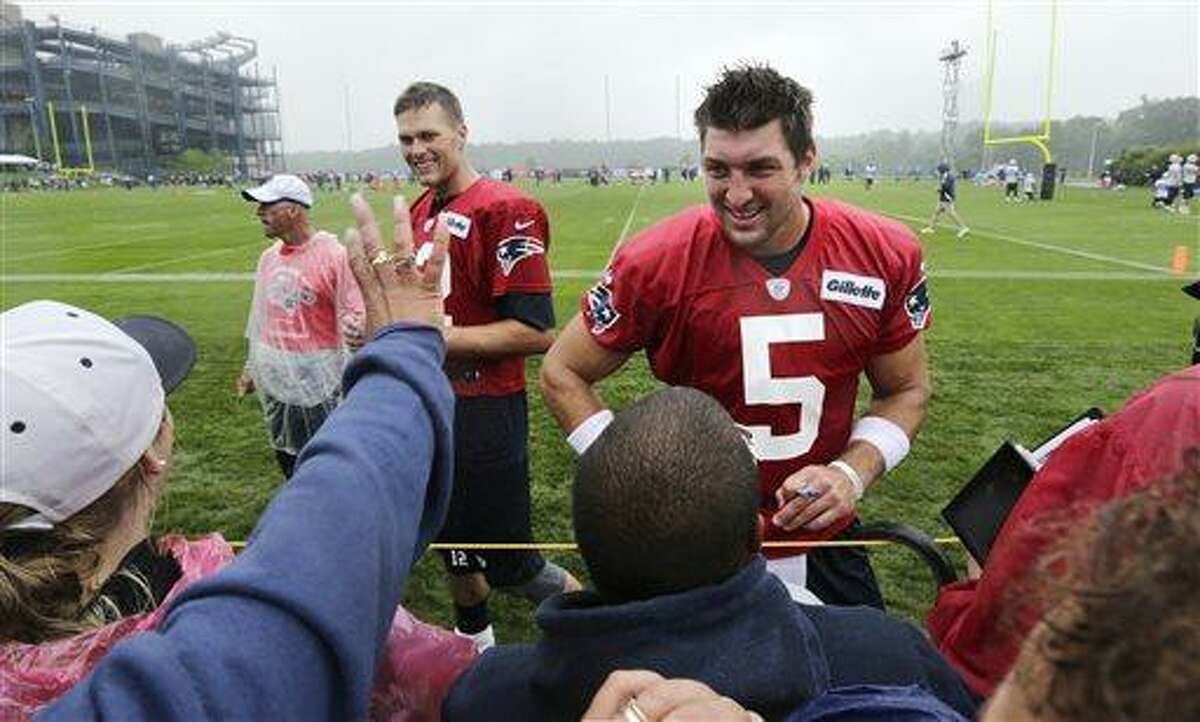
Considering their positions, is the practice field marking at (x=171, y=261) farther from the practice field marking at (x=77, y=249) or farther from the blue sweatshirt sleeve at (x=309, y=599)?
the blue sweatshirt sleeve at (x=309, y=599)

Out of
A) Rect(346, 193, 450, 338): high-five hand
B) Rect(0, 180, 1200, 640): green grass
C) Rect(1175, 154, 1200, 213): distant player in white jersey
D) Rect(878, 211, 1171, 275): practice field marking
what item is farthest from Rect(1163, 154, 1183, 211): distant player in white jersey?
Rect(346, 193, 450, 338): high-five hand

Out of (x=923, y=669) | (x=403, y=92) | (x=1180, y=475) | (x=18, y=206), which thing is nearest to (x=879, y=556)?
(x=403, y=92)

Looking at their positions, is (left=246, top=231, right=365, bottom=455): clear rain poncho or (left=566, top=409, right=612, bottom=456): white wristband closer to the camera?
(left=566, top=409, right=612, bottom=456): white wristband

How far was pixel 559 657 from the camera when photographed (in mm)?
1194

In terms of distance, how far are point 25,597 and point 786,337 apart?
1.96 metres

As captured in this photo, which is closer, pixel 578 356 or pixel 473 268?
pixel 578 356

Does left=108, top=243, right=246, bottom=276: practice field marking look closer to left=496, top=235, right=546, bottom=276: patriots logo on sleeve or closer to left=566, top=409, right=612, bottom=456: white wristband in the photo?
left=496, top=235, right=546, bottom=276: patriots logo on sleeve

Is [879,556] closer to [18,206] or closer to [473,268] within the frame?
[473,268]

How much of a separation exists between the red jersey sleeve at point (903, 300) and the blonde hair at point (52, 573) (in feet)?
6.95

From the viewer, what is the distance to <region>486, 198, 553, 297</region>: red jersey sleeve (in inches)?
144

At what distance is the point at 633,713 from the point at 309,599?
1.22ft

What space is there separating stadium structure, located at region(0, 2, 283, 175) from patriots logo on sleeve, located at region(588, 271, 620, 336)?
8666cm

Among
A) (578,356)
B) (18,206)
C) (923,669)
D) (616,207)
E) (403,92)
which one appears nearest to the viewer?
(923,669)

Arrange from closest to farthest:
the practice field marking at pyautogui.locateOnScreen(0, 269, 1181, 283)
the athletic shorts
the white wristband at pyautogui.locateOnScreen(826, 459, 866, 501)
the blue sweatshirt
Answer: the blue sweatshirt < the white wristband at pyautogui.locateOnScreen(826, 459, 866, 501) < the athletic shorts < the practice field marking at pyautogui.locateOnScreen(0, 269, 1181, 283)
